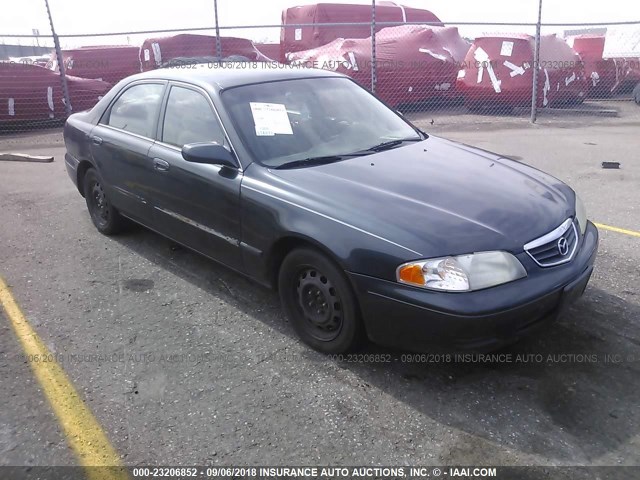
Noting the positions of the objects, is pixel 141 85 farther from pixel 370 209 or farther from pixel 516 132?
pixel 516 132

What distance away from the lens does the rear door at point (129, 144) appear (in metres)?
4.08

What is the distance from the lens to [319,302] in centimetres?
300

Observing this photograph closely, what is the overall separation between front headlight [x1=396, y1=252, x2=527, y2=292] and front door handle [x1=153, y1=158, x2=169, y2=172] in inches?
80.2

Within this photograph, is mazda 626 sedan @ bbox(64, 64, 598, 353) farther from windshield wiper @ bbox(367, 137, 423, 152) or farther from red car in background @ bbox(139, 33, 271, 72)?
red car in background @ bbox(139, 33, 271, 72)

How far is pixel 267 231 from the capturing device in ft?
10.1

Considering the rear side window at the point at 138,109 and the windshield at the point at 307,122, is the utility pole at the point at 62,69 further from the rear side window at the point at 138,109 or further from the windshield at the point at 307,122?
the windshield at the point at 307,122

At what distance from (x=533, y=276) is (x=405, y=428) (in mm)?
960

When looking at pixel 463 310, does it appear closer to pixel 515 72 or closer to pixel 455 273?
pixel 455 273

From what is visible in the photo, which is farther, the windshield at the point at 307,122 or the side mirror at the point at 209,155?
the windshield at the point at 307,122

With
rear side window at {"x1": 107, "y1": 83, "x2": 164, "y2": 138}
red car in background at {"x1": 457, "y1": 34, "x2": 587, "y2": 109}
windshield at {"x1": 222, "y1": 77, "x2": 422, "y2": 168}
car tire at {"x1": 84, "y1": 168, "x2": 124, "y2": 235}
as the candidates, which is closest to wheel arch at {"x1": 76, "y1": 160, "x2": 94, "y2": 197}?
car tire at {"x1": 84, "y1": 168, "x2": 124, "y2": 235}

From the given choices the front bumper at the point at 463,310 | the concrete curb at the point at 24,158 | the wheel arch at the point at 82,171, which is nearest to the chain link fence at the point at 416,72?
the concrete curb at the point at 24,158

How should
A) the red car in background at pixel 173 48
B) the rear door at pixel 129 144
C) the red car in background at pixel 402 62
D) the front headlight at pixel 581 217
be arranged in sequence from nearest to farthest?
the front headlight at pixel 581 217
the rear door at pixel 129 144
the red car in background at pixel 402 62
the red car in background at pixel 173 48

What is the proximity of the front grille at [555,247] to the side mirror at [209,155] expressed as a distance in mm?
1782

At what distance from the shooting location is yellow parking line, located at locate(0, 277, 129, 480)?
2334 mm
